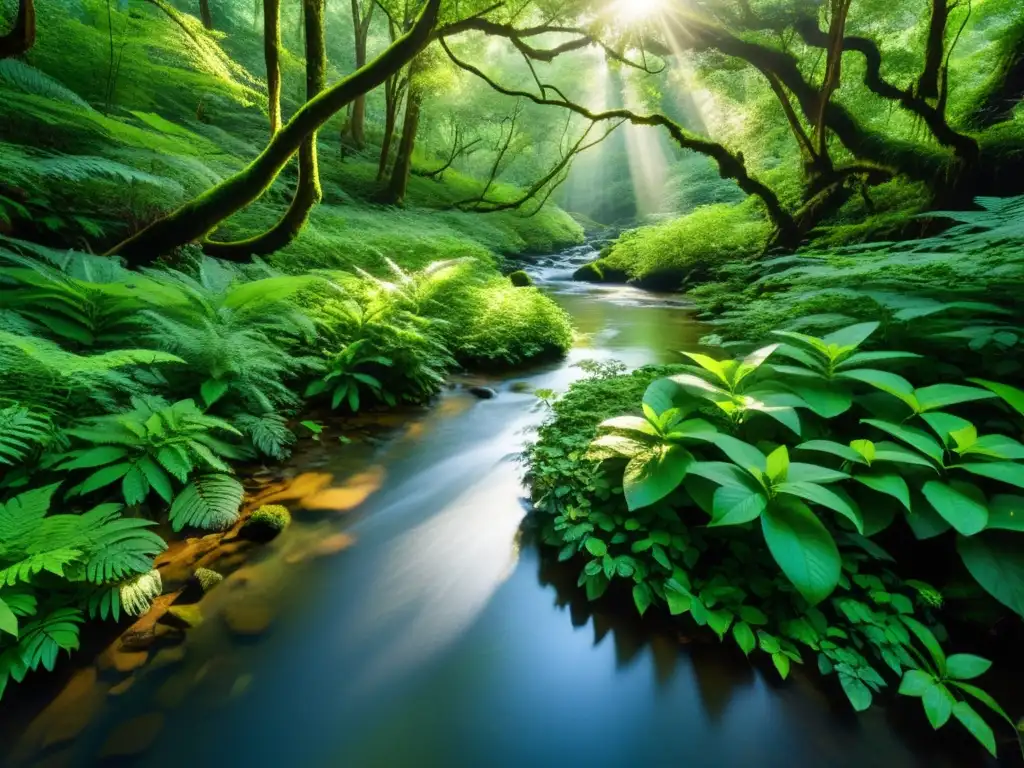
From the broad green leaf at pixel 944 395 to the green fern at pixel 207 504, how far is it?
3283mm

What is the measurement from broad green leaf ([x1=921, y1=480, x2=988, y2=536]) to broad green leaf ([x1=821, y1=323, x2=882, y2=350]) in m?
0.85

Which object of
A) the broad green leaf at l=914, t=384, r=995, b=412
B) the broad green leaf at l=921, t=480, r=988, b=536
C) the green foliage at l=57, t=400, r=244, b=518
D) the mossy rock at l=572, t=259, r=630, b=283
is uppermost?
the green foliage at l=57, t=400, r=244, b=518

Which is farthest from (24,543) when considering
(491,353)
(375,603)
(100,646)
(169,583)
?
(491,353)

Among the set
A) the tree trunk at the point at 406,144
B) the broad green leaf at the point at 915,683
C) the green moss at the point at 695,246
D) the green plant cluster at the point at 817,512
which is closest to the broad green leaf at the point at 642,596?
the green plant cluster at the point at 817,512

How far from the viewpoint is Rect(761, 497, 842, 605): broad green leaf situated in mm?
1617

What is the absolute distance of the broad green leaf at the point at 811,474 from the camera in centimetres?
178

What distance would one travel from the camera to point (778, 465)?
1842 mm

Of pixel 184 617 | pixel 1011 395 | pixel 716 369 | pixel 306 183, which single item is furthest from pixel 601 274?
pixel 184 617

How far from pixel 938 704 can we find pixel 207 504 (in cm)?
300

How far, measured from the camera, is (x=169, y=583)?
7.04 feet

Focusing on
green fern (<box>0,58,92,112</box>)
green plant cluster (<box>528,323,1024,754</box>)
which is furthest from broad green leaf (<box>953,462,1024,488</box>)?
green fern (<box>0,58,92,112</box>)

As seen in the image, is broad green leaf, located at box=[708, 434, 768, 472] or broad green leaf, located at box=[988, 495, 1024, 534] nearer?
broad green leaf, located at box=[988, 495, 1024, 534]

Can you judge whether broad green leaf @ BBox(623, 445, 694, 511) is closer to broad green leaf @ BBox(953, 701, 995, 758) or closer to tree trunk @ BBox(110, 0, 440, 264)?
broad green leaf @ BBox(953, 701, 995, 758)

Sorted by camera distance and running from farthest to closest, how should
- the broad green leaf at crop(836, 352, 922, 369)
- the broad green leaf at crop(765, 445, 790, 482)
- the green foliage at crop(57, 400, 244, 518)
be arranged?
1. the broad green leaf at crop(836, 352, 922, 369)
2. the green foliage at crop(57, 400, 244, 518)
3. the broad green leaf at crop(765, 445, 790, 482)
